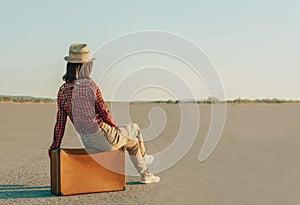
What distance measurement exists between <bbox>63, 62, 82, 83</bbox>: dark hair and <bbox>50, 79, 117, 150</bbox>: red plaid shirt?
58 mm

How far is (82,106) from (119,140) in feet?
2.12

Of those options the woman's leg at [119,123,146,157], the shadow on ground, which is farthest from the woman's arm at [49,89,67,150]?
the woman's leg at [119,123,146,157]

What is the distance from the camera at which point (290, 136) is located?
475 inches

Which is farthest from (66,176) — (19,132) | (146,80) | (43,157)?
(19,132)

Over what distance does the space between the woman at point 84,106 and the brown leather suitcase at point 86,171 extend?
13 cm

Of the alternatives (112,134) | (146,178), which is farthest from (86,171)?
(146,178)

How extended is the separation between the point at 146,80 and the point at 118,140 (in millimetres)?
1877

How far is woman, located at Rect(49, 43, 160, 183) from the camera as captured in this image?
17.8ft

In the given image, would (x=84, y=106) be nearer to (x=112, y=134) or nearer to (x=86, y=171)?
(x=112, y=134)

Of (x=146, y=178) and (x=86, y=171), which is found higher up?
(x=86, y=171)

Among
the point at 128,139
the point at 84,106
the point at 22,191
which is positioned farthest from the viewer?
the point at 128,139

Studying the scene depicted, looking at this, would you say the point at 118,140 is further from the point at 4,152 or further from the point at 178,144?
the point at 178,144

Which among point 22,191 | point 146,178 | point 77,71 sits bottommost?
point 22,191

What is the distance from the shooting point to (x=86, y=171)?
18.1ft
